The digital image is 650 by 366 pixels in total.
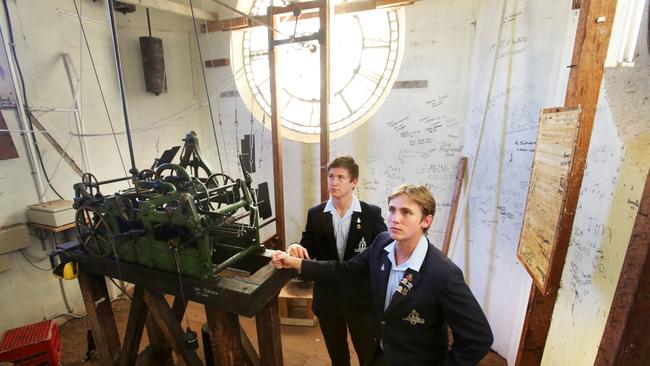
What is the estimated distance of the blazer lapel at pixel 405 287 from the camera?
1.09 metres

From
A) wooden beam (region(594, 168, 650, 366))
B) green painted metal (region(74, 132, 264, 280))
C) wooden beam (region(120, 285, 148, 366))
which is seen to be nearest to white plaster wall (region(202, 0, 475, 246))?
green painted metal (region(74, 132, 264, 280))

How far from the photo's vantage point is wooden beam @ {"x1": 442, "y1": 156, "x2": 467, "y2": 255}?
243cm

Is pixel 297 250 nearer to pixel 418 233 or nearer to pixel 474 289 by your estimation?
pixel 418 233

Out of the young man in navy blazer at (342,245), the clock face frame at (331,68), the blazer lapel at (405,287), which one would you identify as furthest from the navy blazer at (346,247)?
the clock face frame at (331,68)

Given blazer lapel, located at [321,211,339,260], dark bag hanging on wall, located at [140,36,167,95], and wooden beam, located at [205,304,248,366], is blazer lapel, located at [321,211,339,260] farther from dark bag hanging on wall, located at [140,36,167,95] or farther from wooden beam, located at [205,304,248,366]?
dark bag hanging on wall, located at [140,36,167,95]

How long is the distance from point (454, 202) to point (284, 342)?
189 centimetres

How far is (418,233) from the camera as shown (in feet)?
3.73

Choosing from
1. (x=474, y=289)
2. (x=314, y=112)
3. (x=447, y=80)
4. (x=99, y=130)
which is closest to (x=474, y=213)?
(x=474, y=289)

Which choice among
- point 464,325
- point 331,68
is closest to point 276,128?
point 331,68

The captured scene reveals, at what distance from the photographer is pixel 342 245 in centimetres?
168

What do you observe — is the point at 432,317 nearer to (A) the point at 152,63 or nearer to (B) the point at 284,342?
(B) the point at 284,342

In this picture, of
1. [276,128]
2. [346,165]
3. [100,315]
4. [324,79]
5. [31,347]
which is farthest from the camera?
[276,128]

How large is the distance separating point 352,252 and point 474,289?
148cm

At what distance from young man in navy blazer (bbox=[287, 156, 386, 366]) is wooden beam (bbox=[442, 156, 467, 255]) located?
1115mm
